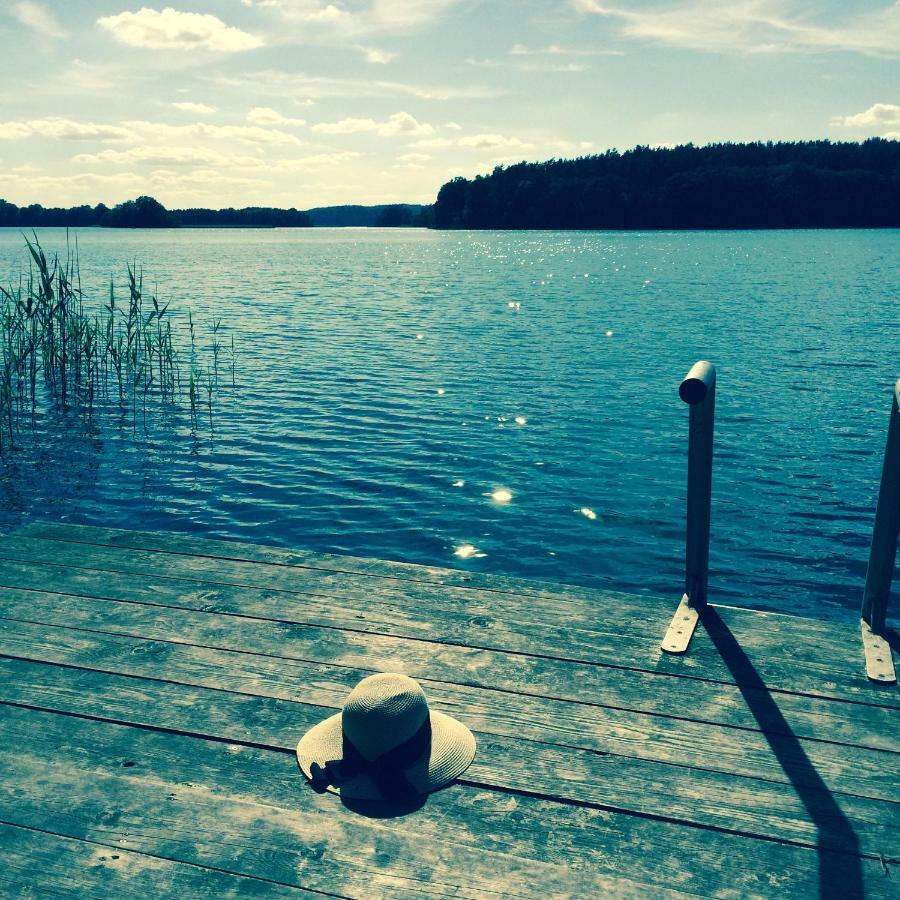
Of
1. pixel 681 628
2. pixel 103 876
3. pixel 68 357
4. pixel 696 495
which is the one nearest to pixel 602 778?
pixel 681 628

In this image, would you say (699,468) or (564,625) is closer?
(564,625)

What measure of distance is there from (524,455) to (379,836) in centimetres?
1097

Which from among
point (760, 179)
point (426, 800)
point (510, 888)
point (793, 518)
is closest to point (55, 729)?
point (426, 800)

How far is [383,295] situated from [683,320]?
57.6ft

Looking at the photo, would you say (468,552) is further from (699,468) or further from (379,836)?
(379,836)

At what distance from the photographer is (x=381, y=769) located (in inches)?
113

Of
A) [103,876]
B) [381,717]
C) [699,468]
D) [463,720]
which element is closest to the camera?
[103,876]

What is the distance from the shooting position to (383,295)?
4241 cm

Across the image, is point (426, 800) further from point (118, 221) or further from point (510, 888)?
point (118, 221)

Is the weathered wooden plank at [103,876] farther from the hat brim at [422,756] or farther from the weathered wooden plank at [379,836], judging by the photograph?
the hat brim at [422,756]

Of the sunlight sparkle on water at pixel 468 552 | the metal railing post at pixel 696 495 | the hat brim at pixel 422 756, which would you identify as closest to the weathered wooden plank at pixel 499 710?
the hat brim at pixel 422 756

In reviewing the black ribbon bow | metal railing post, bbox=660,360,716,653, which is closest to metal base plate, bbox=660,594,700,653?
metal railing post, bbox=660,360,716,653

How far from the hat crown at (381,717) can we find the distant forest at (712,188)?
137m

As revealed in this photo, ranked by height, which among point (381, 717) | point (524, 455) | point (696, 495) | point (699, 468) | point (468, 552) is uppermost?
point (699, 468)
